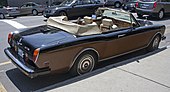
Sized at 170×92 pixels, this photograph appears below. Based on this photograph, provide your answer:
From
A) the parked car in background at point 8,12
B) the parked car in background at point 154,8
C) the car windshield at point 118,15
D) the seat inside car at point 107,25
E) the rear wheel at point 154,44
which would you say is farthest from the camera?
the parked car in background at point 8,12

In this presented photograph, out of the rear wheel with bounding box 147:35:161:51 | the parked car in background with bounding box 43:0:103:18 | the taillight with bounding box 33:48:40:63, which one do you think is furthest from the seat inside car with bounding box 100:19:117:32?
the parked car in background with bounding box 43:0:103:18

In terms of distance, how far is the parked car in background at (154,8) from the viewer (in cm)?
1247

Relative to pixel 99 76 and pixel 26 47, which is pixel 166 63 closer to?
pixel 99 76

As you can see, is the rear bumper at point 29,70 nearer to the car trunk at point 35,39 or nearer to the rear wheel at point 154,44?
the car trunk at point 35,39

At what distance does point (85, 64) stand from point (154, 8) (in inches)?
363

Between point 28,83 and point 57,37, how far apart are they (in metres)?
1.08

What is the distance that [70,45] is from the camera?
4.12 metres

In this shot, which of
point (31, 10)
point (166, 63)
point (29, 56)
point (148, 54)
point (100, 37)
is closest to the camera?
point (29, 56)

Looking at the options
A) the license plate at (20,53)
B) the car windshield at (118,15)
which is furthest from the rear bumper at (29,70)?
the car windshield at (118,15)

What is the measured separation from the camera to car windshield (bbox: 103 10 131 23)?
5.69 metres

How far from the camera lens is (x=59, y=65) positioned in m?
4.06

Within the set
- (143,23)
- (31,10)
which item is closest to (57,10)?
(31,10)

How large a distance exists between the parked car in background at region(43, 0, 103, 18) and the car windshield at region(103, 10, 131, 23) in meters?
7.07

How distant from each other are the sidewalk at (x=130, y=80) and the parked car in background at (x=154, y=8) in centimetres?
784
